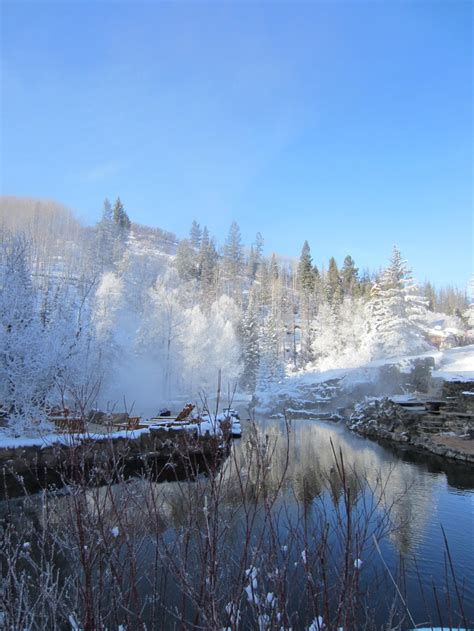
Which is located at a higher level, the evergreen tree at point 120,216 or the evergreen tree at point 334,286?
the evergreen tree at point 120,216

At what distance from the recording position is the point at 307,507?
167 inches

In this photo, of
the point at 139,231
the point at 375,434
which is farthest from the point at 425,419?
the point at 139,231

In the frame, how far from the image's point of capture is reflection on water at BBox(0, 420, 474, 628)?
248 centimetres

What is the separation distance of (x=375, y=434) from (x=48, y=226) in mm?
59364

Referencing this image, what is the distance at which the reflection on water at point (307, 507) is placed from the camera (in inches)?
97.5

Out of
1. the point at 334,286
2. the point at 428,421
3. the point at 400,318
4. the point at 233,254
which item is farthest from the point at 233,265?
the point at 428,421

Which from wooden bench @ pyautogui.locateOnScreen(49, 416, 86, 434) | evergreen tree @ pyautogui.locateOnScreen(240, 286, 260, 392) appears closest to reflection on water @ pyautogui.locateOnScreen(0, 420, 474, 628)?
wooden bench @ pyautogui.locateOnScreen(49, 416, 86, 434)

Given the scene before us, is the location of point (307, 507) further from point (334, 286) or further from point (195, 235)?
point (195, 235)

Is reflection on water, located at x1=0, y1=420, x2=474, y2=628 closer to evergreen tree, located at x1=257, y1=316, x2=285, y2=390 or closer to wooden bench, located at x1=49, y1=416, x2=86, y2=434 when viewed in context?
wooden bench, located at x1=49, y1=416, x2=86, y2=434

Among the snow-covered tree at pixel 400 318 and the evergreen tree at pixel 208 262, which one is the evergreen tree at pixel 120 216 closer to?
the evergreen tree at pixel 208 262

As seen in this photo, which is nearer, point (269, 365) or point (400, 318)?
point (400, 318)

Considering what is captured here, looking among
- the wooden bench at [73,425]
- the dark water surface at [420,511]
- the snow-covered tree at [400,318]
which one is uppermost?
the snow-covered tree at [400,318]

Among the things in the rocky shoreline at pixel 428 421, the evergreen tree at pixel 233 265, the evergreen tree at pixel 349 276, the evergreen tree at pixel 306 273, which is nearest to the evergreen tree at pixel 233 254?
the evergreen tree at pixel 233 265

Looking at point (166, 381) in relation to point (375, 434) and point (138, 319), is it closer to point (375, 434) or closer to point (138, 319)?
point (138, 319)
